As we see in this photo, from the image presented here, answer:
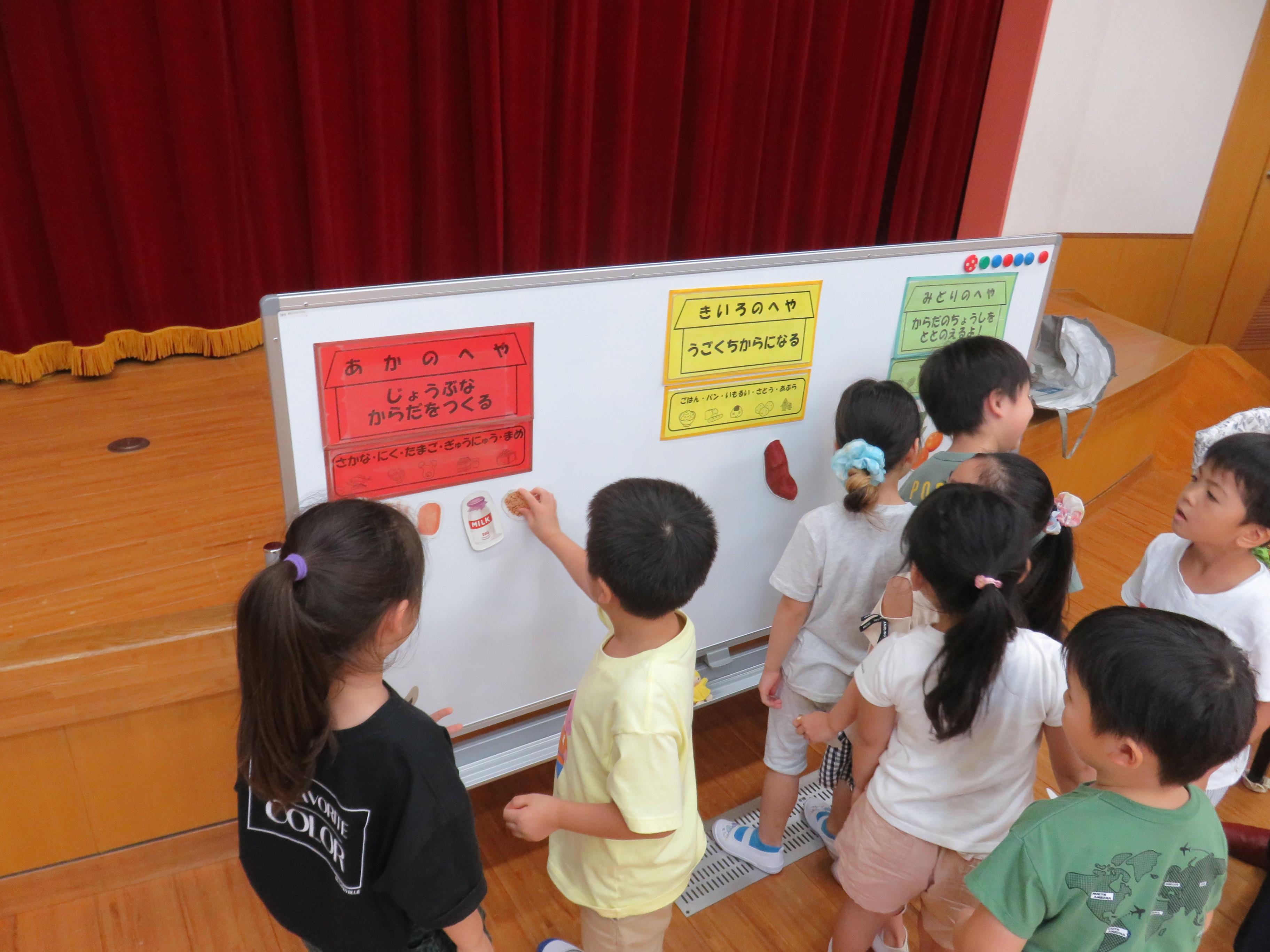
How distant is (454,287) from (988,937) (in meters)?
0.95

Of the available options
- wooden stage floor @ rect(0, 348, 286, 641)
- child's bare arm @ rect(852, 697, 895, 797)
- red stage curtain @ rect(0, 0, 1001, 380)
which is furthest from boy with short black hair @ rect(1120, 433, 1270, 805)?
red stage curtain @ rect(0, 0, 1001, 380)

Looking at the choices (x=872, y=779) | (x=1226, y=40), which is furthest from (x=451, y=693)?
(x=1226, y=40)

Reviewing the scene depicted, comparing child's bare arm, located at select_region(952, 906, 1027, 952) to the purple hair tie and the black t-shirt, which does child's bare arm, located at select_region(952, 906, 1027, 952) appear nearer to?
the black t-shirt

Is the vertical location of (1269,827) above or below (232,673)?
below

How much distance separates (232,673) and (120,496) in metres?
0.65

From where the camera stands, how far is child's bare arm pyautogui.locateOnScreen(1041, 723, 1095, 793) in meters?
1.10

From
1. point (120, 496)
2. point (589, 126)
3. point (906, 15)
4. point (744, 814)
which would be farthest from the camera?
point (906, 15)

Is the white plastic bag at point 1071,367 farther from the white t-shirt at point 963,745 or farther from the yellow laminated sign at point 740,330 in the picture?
the white t-shirt at point 963,745

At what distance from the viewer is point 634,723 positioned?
94cm

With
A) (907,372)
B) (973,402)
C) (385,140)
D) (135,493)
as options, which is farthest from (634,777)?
(385,140)

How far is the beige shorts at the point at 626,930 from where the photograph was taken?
112 cm

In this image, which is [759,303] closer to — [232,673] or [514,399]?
[514,399]

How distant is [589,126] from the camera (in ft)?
8.49

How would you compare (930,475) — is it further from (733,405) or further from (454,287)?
(454,287)
